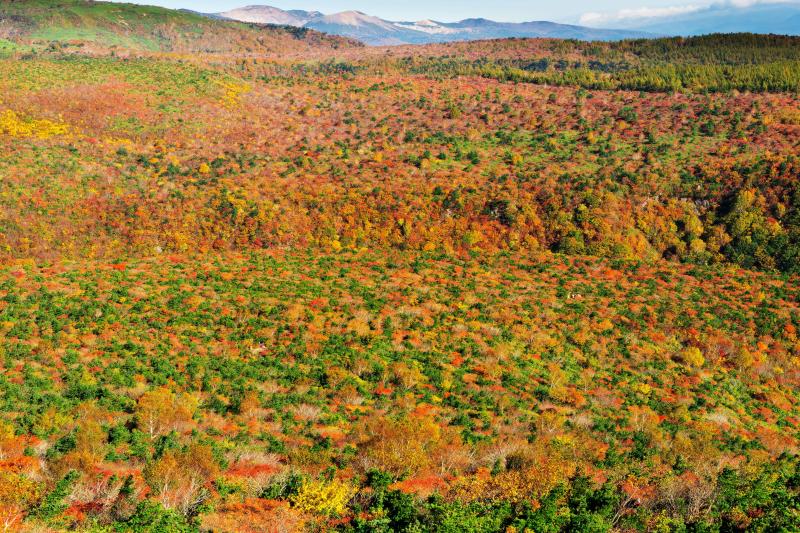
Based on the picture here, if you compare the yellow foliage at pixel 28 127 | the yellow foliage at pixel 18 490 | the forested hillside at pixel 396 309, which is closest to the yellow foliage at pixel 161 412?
the forested hillside at pixel 396 309

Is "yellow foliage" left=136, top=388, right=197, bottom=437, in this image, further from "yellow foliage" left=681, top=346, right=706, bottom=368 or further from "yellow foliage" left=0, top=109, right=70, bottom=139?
"yellow foliage" left=0, top=109, right=70, bottom=139

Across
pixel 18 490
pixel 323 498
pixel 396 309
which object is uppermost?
pixel 18 490

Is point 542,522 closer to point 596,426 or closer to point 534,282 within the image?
point 596,426

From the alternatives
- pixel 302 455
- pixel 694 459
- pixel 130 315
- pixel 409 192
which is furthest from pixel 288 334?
pixel 409 192

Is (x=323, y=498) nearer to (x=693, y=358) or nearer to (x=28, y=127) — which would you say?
(x=693, y=358)

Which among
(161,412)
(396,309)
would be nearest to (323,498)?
(161,412)
